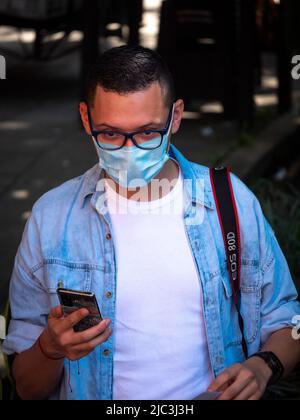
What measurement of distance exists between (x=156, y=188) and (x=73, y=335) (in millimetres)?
544

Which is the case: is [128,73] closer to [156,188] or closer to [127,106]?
[127,106]

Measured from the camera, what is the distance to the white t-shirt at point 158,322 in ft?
8.50

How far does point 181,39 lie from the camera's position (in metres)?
8.07

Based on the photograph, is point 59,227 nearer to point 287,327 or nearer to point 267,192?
point 287,327

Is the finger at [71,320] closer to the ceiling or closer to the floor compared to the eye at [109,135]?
closer to the floor

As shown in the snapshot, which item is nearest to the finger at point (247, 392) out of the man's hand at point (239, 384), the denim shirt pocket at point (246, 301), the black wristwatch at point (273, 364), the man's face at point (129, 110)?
the man's hand at point (239, 384)

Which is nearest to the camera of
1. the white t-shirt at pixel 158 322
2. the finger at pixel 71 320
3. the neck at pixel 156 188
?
the finger at pixel 71 320

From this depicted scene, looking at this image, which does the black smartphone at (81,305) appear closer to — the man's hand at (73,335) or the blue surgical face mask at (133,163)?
the man's hand at (73,335)

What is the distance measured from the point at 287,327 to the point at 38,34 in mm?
7269

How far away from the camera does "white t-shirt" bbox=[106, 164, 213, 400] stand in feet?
8.50

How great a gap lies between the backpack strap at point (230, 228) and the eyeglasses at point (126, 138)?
8.5 inches

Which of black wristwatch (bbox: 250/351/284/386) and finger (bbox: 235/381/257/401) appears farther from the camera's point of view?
black wristwatch (bbox: 250/351/284/386)

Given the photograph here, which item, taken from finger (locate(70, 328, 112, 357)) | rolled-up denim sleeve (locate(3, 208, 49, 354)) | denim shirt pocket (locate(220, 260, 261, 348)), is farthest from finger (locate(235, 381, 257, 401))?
rolled-up denim sleeve (locate(3, 208, 49, 354))

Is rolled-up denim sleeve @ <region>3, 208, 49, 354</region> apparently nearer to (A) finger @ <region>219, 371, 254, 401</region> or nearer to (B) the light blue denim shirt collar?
(B) the light blue denim shirt collar
